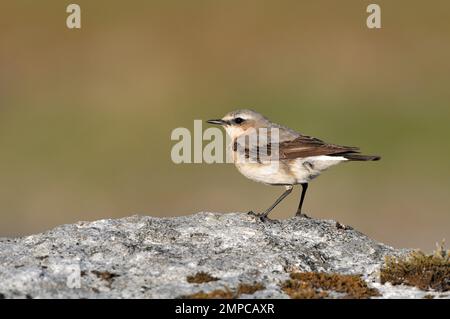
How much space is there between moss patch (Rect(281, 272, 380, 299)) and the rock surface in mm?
111

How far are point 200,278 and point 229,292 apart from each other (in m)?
0.45

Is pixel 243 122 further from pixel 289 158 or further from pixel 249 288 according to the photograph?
pixel 249 288

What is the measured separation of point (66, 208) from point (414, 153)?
10226mm

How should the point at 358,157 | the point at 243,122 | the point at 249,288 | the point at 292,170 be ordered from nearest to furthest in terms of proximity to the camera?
the point at 249,288
the point at 358,157
the point at 292,170
the point at 243,122

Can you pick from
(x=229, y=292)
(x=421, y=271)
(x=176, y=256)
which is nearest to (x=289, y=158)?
(x=176, y=256)

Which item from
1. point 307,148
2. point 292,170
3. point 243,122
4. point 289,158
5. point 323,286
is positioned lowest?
point 323,286

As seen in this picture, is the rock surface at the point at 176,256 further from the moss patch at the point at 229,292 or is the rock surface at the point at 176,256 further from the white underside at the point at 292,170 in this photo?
the white underside at the point at 292,170

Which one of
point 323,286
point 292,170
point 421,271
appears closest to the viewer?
point 323,286

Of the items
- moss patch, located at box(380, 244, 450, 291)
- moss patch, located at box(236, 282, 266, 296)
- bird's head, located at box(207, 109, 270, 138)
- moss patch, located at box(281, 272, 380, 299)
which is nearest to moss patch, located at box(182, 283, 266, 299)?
moss patch, located at box(236, 282, 266, 296)

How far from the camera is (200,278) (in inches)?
320

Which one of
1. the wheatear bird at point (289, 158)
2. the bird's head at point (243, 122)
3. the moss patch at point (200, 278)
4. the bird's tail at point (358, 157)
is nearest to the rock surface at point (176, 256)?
the moss patch at point (200, 278)

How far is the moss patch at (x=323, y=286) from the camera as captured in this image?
7855 mm

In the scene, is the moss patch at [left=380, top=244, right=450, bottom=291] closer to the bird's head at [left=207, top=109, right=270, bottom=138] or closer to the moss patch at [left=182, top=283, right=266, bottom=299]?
the moss patch at [left=182, top=283, right=266, bottom=299]

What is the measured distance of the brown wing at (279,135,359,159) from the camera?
1221 cm
